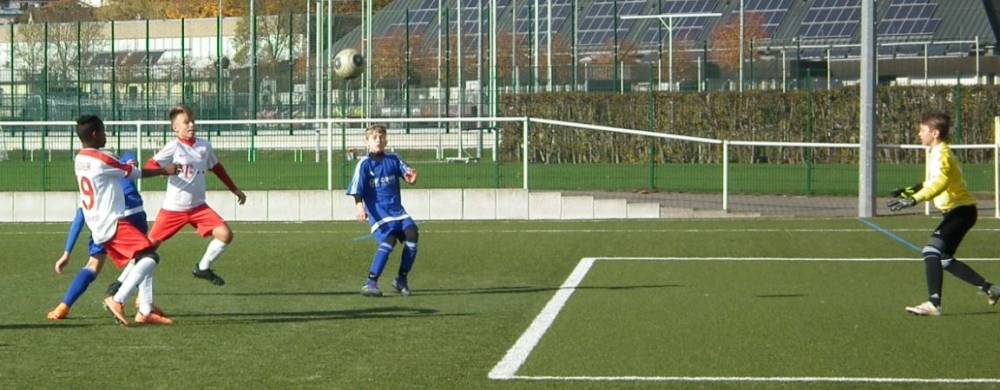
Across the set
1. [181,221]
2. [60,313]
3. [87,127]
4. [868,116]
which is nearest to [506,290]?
[181,221]

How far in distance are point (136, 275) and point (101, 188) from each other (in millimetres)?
622

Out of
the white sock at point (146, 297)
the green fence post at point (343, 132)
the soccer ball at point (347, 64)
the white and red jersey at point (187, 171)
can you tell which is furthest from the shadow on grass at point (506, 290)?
the soccer ball at point (347, 64)

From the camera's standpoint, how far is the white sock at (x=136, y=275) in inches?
403

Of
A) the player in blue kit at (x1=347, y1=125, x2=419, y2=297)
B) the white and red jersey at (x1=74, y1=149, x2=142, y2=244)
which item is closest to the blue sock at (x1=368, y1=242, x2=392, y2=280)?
the player in blue kit at (x1=347, y1=125, x2=419, y2=297)

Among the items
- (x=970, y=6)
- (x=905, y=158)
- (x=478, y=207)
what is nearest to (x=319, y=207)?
(x=478, y=207)

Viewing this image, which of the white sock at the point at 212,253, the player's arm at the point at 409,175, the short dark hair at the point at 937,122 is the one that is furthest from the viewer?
the player's arm at the point at 409,175

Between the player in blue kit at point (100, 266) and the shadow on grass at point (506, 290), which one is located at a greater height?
the player in blue kit at point (100, 266)

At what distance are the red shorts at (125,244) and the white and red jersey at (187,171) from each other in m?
1.40

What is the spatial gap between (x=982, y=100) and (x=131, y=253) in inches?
1013

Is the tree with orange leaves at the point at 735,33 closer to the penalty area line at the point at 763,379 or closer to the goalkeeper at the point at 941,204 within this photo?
the goalkeeper at the point at 941,204

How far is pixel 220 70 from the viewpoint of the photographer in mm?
37312

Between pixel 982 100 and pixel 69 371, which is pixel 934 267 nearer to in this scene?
pixel 69 371

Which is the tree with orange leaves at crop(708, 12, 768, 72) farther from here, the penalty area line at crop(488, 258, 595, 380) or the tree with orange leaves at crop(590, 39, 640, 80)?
the penalty area line at crop(488, 258, 595, 380)

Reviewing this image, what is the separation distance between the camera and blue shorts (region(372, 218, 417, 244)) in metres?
12.9
